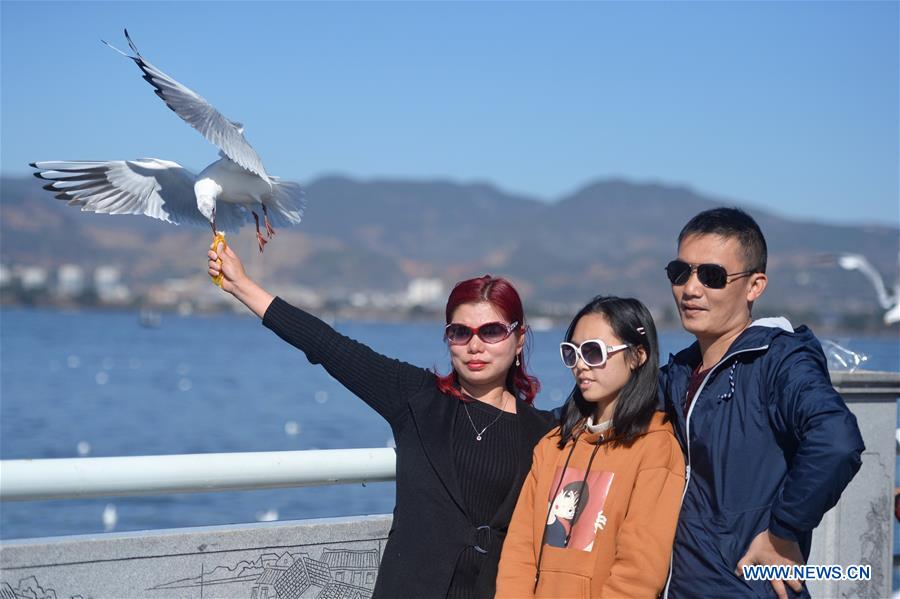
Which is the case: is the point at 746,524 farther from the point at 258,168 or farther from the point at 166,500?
the point at 166,500

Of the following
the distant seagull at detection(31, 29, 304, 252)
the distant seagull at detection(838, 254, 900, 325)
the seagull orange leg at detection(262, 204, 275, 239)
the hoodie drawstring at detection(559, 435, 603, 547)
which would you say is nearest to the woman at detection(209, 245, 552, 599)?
the hoodie drawstring at detection(559, 435, 603, 547)

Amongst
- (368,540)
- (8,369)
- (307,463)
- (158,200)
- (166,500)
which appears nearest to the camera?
(307,463)

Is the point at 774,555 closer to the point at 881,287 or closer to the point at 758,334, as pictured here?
the point at 758,334

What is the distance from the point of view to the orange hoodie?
2447 millimetres

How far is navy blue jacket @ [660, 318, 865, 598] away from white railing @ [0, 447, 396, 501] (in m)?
0.91

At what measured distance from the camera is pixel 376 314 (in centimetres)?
16050

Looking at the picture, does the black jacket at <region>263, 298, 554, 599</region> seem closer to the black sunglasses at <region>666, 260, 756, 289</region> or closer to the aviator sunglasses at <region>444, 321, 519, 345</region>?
the aviator sunglasses at <region>444, 321, 519, 345</region>

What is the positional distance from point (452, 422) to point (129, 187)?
130 cm

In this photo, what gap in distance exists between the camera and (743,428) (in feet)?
8.09

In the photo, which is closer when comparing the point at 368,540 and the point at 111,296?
the point at 368,540

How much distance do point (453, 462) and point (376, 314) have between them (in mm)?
158142

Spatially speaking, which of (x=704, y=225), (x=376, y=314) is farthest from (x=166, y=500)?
(x=376, y=314)

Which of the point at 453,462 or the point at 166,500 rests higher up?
the point at 453,462

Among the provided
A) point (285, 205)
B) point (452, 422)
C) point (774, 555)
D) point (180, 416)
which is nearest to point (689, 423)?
point (774, 555)
